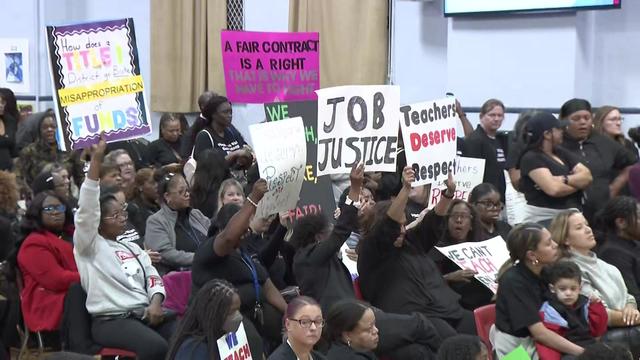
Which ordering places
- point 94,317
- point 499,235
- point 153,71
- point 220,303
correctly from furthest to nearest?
point 153,71 < point 499,235 < point 94,317 < point 220,303

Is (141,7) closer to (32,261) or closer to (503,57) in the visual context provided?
(503,57)

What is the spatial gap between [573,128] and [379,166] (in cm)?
211

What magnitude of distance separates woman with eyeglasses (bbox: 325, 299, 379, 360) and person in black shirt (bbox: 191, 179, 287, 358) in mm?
499

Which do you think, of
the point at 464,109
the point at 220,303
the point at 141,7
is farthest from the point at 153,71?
the point at 220,303

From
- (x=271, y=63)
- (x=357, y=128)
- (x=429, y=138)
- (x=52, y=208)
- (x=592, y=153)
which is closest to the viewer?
(x=52, y=208)

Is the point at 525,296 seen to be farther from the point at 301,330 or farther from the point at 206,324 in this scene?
the point at 206,324

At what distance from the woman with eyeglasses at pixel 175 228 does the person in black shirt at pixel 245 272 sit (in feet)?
2.08

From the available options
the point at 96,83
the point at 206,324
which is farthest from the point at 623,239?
the point at 96,83

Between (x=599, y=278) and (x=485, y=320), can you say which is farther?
(x=599, y=278)

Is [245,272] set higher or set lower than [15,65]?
lower

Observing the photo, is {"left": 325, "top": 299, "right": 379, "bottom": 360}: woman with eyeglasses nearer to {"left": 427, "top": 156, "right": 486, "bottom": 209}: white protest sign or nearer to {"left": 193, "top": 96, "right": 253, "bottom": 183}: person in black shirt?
{"left": 427, "top": 156, "right": 486, "bottom": 209}: white protest sign

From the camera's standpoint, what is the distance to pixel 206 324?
519 centimetres

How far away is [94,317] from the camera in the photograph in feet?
20.7

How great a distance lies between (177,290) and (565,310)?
219cm
